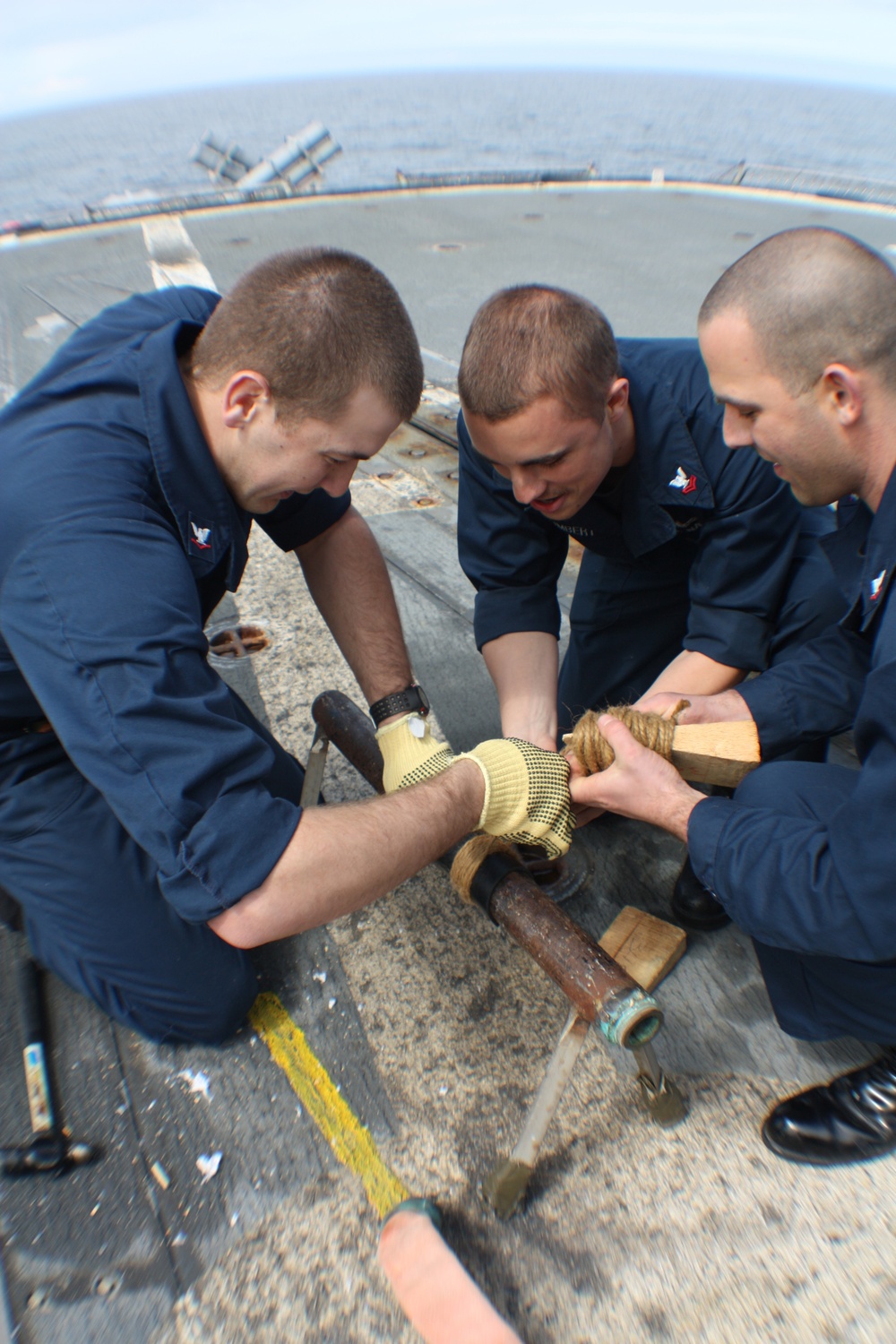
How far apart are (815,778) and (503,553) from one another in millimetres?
1120

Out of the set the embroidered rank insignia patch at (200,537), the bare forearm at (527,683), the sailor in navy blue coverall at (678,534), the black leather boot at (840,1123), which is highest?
the sailor in navy blue coverall at (678,534)

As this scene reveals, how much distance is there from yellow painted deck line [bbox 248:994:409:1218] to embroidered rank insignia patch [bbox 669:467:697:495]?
1690mm

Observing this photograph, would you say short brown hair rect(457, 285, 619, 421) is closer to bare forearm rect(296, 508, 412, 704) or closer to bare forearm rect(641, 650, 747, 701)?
bare forearm rect(296, 508, 412, 704)

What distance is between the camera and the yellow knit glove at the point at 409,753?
2.05 metres

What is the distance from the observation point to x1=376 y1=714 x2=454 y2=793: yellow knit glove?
6.73 ft

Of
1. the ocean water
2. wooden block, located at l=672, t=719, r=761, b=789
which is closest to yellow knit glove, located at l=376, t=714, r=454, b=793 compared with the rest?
wooden block, located at l=672, t=719, r=761, b=789

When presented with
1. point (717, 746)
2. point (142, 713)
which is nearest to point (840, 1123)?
point (717, 746)

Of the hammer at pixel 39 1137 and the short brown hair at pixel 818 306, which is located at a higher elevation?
the short brown hair at pixel 818 306

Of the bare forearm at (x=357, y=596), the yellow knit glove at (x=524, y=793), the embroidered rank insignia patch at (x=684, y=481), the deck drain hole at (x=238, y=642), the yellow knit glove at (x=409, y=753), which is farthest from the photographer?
the deck drain hole at (x=238, y=642)

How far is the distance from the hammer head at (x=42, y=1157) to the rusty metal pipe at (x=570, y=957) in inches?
37.4

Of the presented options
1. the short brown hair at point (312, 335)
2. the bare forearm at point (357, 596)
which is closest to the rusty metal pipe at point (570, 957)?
the bare forearm at point (357, 596)

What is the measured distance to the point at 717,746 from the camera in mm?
1819

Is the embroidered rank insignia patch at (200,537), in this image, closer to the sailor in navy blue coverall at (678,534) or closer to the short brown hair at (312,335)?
the short brown hair at (312,335)

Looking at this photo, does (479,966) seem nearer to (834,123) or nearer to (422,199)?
(422,199)
